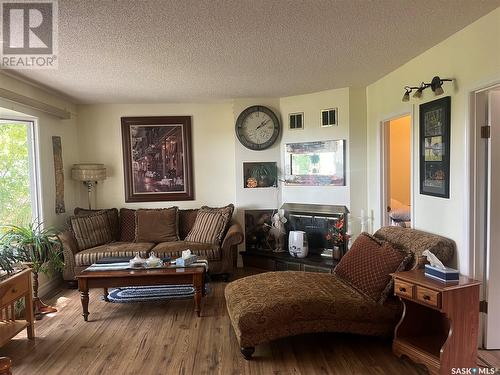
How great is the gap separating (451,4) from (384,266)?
6.14 feet

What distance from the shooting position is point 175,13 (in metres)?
2.26

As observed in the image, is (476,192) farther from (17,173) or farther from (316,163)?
(17,173)

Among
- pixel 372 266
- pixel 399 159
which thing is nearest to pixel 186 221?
pixel 372 266

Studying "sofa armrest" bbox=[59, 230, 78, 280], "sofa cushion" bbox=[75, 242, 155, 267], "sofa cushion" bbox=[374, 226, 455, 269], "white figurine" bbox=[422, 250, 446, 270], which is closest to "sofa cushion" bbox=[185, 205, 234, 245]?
"sofa cushion" bbox=[75, 242, 155, 267]

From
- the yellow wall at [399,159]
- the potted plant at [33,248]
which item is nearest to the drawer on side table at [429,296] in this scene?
the yellow wall at [399,159]

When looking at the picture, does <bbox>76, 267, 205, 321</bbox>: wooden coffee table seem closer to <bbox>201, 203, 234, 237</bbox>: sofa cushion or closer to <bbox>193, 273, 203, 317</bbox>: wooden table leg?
<bbox>193, 273, 203, 317</bbox>: wooden table leg

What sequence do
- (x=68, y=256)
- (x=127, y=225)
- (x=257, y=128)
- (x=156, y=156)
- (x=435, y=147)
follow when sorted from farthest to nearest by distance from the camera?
(x=156, y=156) < (x=257, y=128) < (x=127, y=225) < (x=68, y=256) < (x=435, y=147)

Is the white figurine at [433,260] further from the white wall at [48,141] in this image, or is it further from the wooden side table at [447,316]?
the white wall at [48,141]

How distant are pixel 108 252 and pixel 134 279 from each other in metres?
1.14

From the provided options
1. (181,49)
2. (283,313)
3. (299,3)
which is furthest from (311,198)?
(299,3)

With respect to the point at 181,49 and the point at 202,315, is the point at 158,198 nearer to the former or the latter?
the point at 202,315

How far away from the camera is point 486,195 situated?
2.62 m

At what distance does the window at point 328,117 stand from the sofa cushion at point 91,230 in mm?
3220

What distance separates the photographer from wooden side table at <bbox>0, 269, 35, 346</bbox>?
2.74m
